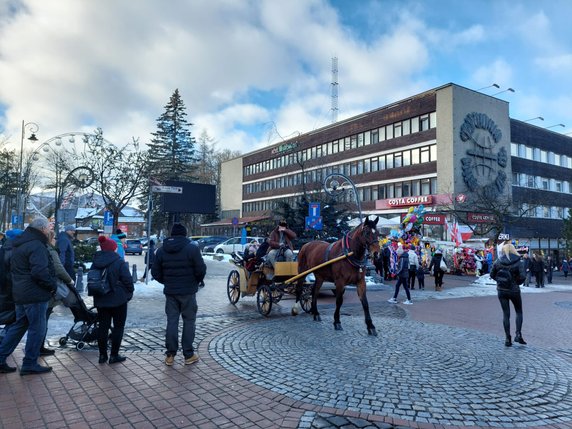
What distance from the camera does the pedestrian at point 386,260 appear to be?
22531 millimetres

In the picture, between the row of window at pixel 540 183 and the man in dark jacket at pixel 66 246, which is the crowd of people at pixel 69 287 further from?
the row of window at pixel 540 183

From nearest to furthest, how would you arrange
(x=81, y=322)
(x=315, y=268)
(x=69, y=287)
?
(x=69, y=287) → (x=81, y=322) → (x=315, y=268)

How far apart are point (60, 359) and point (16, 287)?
1.39 m

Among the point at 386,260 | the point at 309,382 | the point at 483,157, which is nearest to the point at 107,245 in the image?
the point at 309,382

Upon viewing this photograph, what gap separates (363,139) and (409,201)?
37.5 ft

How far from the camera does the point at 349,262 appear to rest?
8656 mm

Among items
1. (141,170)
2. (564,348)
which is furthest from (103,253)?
(141,170)

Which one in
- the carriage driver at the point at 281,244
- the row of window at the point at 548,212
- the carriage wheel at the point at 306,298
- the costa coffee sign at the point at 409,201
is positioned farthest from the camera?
the row of window at the point at 548,212

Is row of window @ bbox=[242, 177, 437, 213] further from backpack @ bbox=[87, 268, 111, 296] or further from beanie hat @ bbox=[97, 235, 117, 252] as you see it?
backpack @ bbox=[87, 268, 111, 296]

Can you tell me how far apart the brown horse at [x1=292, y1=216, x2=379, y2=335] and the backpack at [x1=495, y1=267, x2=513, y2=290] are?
2.26 metres

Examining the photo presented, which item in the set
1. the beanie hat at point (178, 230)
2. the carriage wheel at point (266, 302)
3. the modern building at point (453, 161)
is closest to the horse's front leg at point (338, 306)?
the carriage wheel at point (266, 302)

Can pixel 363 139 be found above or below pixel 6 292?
above

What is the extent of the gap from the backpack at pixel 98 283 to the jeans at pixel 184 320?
0.87 meters

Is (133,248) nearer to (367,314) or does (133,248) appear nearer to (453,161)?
(453,161)
